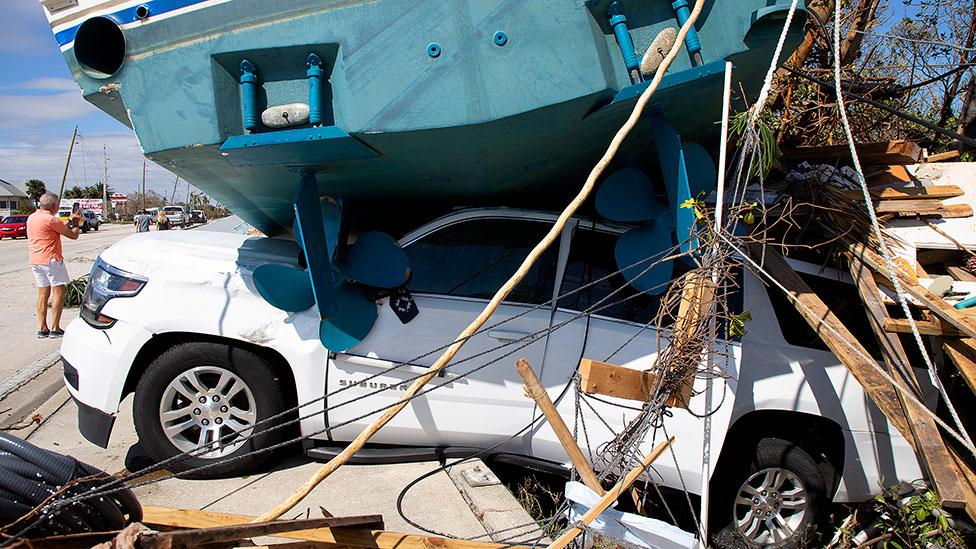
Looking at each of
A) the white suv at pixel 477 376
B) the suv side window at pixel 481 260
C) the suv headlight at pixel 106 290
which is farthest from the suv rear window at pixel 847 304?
the suv headlight at pixel 106 290

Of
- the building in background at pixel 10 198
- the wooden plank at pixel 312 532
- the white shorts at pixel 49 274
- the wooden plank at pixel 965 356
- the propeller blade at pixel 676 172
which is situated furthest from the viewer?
the building in background at pixel 10 198

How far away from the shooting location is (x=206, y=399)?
11.5ft

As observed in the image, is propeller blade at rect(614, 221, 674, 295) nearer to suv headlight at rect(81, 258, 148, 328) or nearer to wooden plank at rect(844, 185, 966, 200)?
wooden plank at rect(844, 185, 966, 200)

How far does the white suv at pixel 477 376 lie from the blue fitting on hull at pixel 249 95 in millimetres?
1052

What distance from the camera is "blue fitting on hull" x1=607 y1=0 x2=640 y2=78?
289 centimetres

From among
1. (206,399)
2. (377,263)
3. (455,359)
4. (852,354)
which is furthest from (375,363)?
(852,354)

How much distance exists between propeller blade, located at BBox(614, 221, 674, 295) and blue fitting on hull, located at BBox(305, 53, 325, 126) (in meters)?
1.68

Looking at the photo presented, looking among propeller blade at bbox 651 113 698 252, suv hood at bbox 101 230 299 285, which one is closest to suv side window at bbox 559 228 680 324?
propeller blade at bbox 651 113 698 252

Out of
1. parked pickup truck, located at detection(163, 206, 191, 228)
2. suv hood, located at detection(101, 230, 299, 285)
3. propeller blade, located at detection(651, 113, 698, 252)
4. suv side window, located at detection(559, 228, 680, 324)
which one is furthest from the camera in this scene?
parked pickup truck, located at detection(163, 206, 191, 228)

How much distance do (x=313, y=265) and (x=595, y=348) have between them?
1.54m

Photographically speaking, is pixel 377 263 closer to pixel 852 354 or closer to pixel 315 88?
pixel 315 88

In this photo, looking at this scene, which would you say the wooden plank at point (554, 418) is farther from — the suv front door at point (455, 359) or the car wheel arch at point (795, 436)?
the car wheel arch at point (795, 436)

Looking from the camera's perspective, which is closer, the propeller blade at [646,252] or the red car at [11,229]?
the propeller blade at [646,252]

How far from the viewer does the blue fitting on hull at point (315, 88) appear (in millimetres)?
2842
